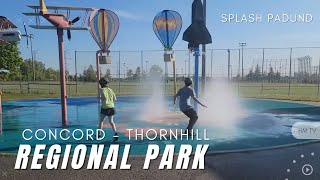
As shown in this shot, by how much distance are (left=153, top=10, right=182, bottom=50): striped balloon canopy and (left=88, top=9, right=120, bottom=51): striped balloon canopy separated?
278 centimetres

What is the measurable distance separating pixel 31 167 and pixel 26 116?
8.12 meters

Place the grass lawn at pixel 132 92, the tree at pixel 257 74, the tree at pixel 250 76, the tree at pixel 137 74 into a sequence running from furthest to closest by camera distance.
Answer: the tree at pixel 250 76 → the tree at pixel 137 74 → the tree at pixel 257 74 → the grass lawn at pixel 132 92

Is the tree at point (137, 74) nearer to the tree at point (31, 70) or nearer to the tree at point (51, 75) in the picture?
the tree at point (31, 70)

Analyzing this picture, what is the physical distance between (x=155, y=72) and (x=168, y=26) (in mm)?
15274

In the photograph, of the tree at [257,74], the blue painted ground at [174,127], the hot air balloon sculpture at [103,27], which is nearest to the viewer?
the blue painted ground at [174,127]

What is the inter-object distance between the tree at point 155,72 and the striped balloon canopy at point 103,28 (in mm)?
17163

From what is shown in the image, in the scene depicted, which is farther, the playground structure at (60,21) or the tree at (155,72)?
the tree at (155,72)

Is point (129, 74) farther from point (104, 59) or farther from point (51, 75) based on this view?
point (51, 75)

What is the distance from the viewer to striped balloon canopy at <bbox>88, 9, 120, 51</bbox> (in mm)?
10438

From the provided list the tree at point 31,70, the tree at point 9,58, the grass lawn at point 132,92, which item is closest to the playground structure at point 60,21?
the grass lawn at point 132,92

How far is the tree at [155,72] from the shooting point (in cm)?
2792

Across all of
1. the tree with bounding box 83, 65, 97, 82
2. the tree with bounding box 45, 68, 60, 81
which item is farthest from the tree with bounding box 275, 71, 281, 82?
the tree with bounding box 45, 68, 60, 81

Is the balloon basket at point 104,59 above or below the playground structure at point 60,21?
below

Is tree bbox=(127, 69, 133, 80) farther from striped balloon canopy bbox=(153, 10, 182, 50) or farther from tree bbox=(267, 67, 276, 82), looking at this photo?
striped balloon canopy bbox=(153, 10, 182, 50)
